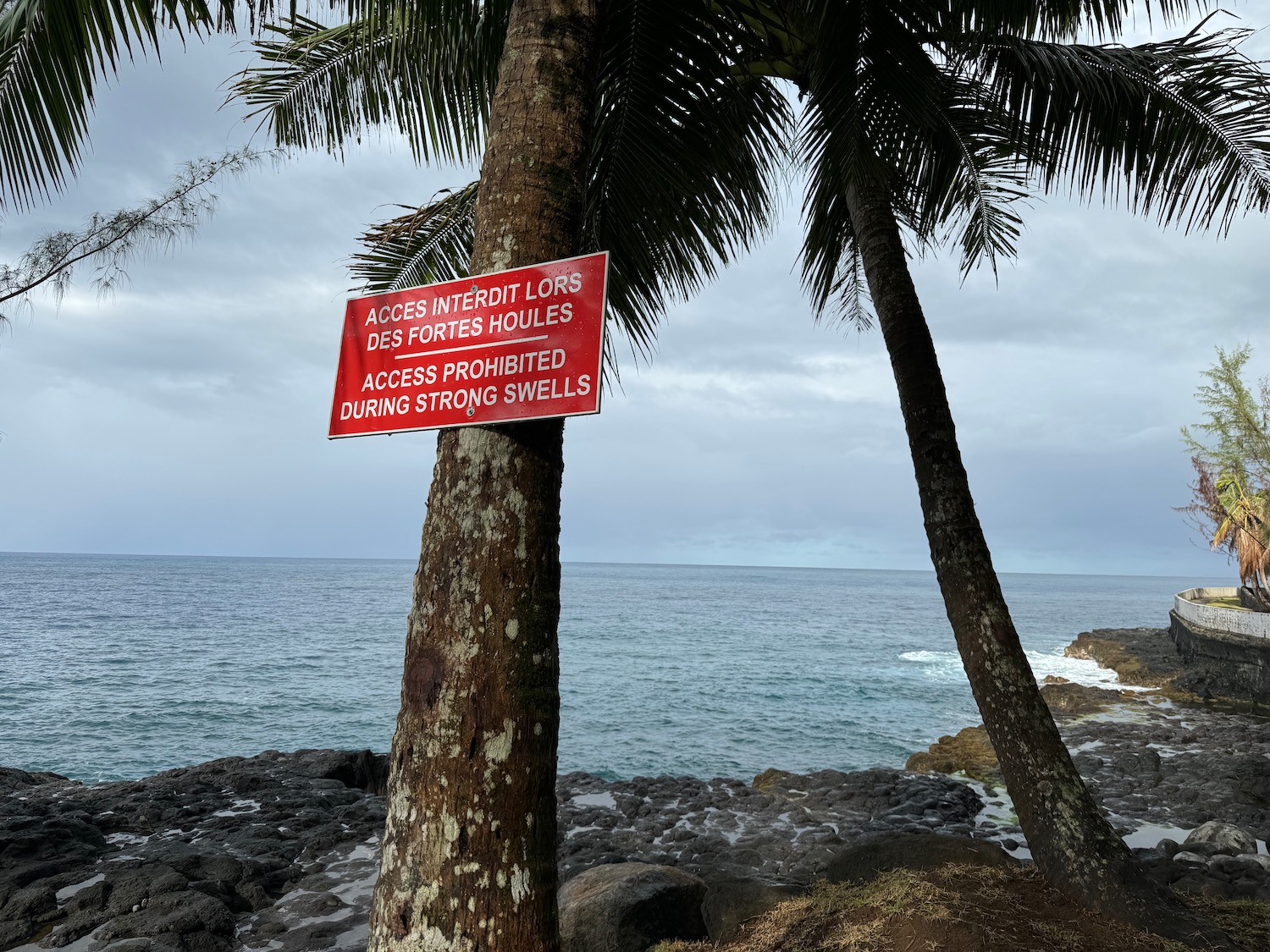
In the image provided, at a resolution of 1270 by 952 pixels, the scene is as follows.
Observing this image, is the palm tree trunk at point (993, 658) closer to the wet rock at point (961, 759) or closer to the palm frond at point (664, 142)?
the palm frond at point (664, 142)

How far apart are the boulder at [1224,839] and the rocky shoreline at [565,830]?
22 mm

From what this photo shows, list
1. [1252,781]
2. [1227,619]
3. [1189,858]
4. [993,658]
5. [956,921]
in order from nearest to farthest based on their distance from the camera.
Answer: [956,921] < [993,658] < [1189,858] < [1252,781] < [1227,619]

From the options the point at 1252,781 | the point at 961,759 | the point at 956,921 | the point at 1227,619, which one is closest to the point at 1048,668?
the point at 1227,619

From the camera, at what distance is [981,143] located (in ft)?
24.2

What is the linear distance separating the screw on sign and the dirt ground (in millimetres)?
3509

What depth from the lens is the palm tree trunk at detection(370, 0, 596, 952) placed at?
2186 millimetres

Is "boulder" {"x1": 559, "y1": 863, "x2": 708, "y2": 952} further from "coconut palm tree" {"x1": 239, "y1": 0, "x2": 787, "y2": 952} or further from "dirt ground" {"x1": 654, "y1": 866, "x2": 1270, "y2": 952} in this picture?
"coconut palm tree" {"x1": 239, "y1": 0, "x2": 787, "y2": 952}

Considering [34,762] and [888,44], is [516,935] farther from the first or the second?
[34,762]

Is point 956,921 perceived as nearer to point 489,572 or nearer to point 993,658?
point 993,658

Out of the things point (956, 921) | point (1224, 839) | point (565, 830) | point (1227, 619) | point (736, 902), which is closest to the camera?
point (956, 921)

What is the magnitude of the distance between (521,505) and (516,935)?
123 centimetres

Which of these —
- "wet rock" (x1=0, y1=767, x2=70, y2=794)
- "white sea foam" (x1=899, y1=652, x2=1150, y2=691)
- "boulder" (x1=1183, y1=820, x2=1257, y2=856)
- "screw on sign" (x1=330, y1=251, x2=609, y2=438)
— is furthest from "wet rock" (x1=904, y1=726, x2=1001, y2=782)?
"wet rock" (x1=0, y1=767, x2=70, y2=794)

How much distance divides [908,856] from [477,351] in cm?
490

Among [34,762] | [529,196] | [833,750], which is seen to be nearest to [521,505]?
[529,196]
